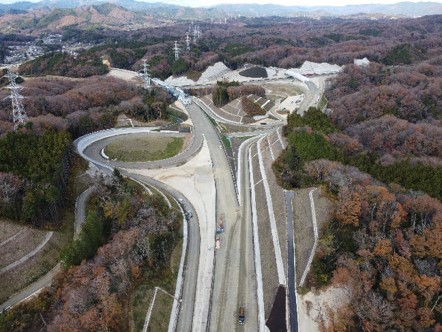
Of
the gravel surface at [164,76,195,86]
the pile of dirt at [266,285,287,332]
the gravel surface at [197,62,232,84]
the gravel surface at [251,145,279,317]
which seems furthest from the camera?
the gravel surface at [197,62,232,84]

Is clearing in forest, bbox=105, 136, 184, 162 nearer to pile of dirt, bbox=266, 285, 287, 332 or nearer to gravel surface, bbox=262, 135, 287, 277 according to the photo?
gravel surface, bbox=262, 135, 287, 277

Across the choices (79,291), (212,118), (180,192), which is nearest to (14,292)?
(79,291)

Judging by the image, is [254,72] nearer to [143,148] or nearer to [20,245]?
[143,148]

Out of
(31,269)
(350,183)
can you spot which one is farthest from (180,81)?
(31,269)

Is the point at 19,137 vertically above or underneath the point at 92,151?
above

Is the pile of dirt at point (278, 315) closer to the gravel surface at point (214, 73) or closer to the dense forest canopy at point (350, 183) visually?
the dense forest canopy at point (350, 183)

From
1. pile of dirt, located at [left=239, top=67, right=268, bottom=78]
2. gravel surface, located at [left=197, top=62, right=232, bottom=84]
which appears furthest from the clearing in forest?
pile of dirt, located at [left=239, top=67, right=268, bottom=78]

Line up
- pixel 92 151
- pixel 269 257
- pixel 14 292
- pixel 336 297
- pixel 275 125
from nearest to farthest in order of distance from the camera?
1. pixel 336 297
2. pixel 14 292
3. pixel 269 257
4. pixel 92 151
5. pixel 275 125

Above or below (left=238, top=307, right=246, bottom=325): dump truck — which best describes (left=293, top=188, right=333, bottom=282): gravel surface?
above

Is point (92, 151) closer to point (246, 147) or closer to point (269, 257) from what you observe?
point (246, 147)
